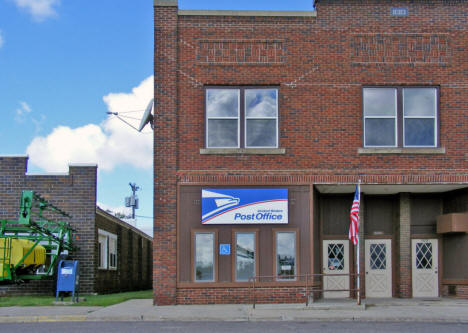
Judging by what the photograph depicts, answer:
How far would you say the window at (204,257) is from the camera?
19.7m

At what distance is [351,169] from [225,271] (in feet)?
16.4

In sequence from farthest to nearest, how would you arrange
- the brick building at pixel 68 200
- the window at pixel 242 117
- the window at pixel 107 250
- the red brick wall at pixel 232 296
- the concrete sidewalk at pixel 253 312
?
the window at pixel 107 250 → the brick building at pixel 68 200 → the window at pixel 242 117 → the red brick wall at pixel 232 296 → the concrete sidewalk at pixel 253 312

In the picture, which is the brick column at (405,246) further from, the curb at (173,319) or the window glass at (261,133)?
the curb at (173,319)

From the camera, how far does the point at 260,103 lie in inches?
806

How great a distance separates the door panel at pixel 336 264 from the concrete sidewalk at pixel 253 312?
98.8 inches

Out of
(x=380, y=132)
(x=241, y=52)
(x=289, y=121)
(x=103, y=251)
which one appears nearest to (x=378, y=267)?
(x=380, y=132)

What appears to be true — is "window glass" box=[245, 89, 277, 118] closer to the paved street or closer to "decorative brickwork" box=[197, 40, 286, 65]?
"decorative brickwork" box=[197, 40, 286, 65]

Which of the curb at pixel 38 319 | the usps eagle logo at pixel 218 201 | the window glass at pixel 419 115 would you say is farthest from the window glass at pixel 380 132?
the curb at pixel 38 319

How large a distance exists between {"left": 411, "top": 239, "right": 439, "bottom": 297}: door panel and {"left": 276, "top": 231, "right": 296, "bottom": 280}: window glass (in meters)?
4.93

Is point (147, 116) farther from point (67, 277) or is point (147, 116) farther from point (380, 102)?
point (380, 102)

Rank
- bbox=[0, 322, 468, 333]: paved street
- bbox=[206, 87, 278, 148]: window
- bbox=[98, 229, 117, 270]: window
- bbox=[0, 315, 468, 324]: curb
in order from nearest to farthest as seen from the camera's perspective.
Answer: bbox=[0, 322, 468, 333]: paved street
bbox=[0, 315, 468, 324]: curb
bbox=[206, 87, 278, 148]: window
bbox=[98, 229, 117, 270]: window

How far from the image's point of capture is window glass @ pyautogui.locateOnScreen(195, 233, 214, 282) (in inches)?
777

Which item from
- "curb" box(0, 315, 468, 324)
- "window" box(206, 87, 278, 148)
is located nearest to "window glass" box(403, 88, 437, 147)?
"window" box(206, 87, 278, 148)

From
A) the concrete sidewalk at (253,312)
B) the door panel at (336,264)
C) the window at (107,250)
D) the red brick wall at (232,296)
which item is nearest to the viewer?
the concrete sidewalk at (253,312)
